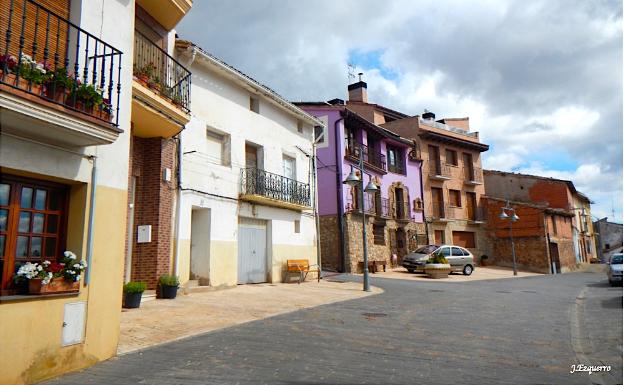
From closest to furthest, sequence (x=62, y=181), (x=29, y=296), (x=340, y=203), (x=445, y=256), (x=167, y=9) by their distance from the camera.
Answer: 1. (x=29, y=296)
2. (x=62, y=181)
3. (x=167, y=9)
4. (x=340, y=203)
5. (x=445, y=256)

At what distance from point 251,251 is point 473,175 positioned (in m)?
24.9

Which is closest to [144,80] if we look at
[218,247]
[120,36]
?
[120,36]

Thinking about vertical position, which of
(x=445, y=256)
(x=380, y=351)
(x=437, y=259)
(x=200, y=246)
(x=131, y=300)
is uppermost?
(x=200, y=246)

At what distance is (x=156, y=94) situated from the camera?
32.2 feet

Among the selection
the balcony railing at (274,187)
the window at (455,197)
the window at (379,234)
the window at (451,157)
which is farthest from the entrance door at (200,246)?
the window at (451,157)

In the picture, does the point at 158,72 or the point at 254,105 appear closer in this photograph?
the point at 158,72

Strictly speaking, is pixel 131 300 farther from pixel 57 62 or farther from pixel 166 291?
pixel 57 62

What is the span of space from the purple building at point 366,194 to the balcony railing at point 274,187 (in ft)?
11.9

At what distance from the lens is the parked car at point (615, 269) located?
19.1 m

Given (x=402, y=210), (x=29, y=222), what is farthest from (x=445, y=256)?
(x=29, y=222)

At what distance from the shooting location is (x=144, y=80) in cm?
961

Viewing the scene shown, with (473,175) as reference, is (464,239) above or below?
below

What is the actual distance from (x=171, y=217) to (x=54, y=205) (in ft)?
20.7

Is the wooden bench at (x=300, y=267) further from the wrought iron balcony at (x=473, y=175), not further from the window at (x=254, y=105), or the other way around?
the wrought iron balcony at (x=473, y=175)
